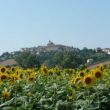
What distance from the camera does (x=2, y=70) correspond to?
24.1 ft

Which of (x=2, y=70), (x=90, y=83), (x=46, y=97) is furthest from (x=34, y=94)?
(x=2, y=70)

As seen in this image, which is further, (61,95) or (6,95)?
(6,95)

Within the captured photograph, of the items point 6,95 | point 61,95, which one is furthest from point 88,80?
point 6,95

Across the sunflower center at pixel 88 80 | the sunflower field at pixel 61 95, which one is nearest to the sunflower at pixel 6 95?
the sunflower field at pixel 61 95

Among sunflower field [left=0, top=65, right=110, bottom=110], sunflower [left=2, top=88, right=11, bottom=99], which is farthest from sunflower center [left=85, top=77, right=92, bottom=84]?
sunflower [left=2, top=88, right=11, bottom=99]

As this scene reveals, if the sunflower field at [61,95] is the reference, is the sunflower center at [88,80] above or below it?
above

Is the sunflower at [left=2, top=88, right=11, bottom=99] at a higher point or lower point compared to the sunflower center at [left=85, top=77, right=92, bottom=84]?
lower

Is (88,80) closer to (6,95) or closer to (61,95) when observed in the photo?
(61,95)

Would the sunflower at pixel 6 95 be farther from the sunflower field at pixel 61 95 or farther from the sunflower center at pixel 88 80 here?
the sunflower center at pixel 88 80

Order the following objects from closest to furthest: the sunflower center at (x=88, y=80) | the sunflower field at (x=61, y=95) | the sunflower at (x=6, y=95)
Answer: the sunflower field at (x=61, y=95) < the sunflower center at (x=88, y=80) < the sunflower at (x=6, y=95)

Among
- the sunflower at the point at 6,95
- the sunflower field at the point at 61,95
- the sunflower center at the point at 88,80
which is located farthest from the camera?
the sunflower at the point at 6,95

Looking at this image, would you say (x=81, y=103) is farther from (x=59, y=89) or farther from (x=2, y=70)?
(x=2, y=70)

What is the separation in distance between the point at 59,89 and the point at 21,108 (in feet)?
2.07

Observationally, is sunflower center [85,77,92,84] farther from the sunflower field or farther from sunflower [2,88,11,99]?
sunflower [2,88,11,99]
